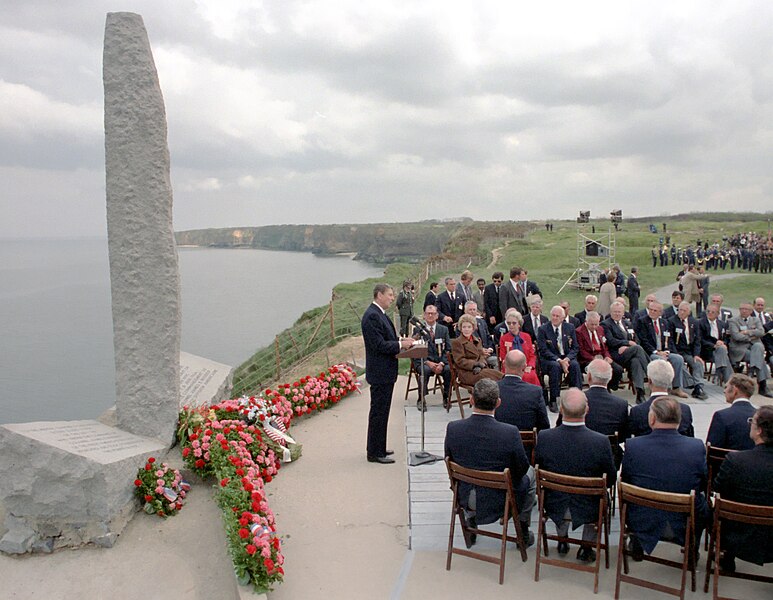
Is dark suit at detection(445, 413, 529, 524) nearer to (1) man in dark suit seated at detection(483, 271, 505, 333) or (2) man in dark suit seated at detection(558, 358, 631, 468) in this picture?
(2) man in dark suit seated at detection(558, 358, 631, 468)

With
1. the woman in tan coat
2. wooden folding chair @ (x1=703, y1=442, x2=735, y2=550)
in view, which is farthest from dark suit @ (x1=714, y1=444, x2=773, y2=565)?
the woman in tan coat

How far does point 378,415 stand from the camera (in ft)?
22.2

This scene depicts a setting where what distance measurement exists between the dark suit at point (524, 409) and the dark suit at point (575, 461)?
84 centimetres

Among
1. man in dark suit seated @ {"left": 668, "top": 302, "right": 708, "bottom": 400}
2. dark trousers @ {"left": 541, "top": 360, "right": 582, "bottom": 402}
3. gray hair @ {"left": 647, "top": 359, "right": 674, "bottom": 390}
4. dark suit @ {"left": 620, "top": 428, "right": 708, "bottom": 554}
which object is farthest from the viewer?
man in dark suit seated @ {"left": 668, "top": 302, "right": 708, "bottom": 400}

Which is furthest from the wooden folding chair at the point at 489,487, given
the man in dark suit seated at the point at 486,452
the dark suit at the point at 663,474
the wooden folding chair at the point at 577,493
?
the dark suit at the point at 663,474

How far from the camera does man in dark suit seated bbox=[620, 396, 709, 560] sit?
412 cm

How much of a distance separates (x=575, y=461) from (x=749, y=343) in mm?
6830

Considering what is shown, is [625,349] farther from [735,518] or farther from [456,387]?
[735,518]

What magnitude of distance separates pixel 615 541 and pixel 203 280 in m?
50.0

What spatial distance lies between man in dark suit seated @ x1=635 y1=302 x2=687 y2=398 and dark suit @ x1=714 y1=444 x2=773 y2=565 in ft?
16.8

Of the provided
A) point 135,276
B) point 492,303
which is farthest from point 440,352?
point 135,276

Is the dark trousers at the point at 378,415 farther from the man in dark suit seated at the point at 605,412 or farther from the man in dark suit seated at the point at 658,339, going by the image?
the man in dark suit seated at the point at 658,339

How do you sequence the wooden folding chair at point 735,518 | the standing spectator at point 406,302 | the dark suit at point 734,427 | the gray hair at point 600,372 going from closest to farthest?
the wooden folding chair at point 735,518 → the dark suit at point 734,427 → the gray hair at point 600,372 → the standing spectator at point 406,302

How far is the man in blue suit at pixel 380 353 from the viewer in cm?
657
